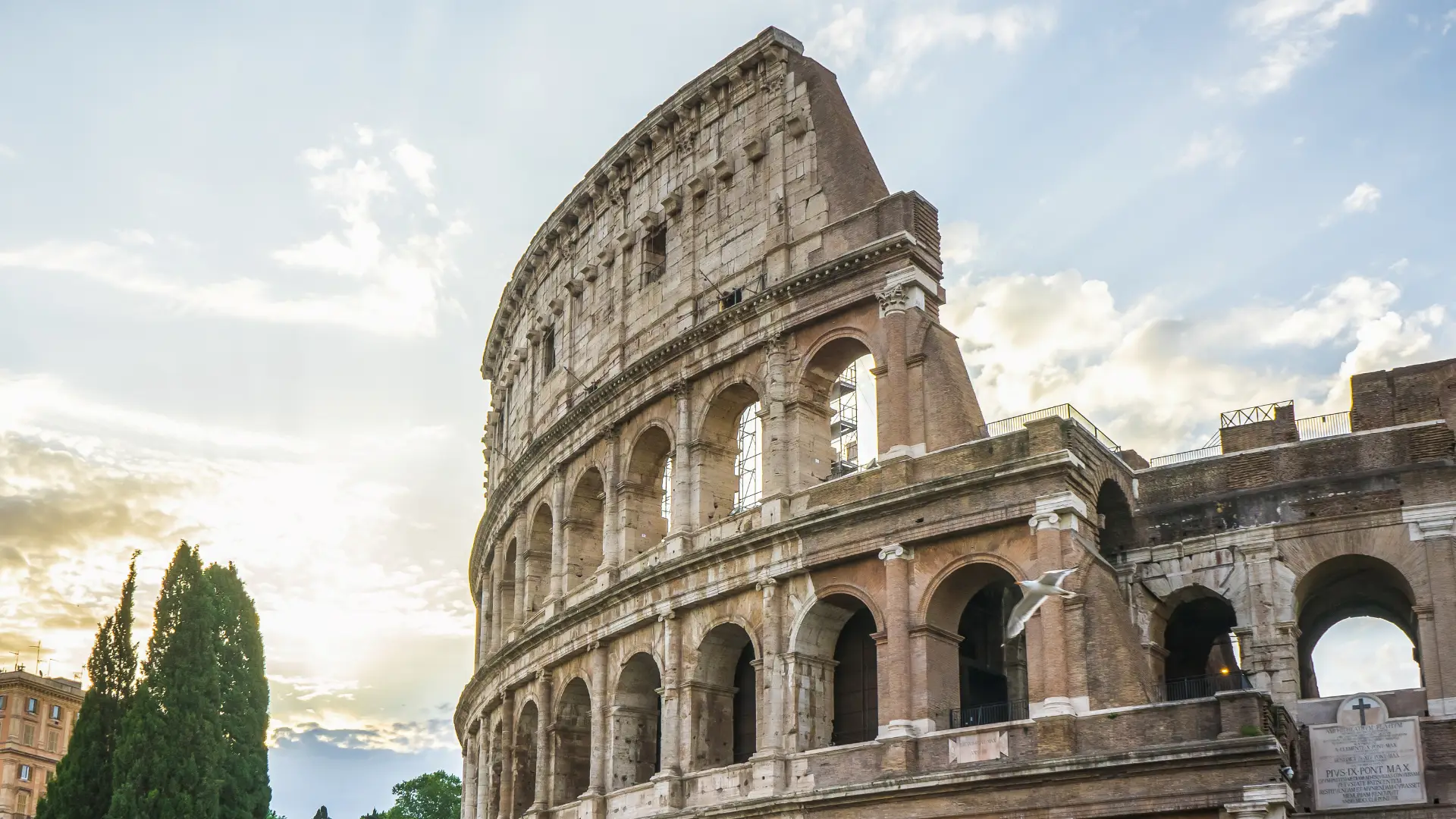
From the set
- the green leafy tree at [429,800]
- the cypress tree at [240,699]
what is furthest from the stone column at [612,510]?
the green leafy tree at [429,800]

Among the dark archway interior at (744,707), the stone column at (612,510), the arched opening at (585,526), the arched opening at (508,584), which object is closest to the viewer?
the dark archway interior at (744,707)

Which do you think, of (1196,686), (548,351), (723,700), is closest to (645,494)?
(723,700)

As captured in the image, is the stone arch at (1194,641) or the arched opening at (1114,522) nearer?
the stone arch at (1194,641)

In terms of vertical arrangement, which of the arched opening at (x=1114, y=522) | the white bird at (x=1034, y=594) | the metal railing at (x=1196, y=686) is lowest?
the metal railing at (x=1196, y=686)

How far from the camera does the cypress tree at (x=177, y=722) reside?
33.4 m

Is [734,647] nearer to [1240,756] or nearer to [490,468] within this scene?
[1240,756]

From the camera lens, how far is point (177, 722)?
3425 centimetres

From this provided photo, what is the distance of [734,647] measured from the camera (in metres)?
26.9

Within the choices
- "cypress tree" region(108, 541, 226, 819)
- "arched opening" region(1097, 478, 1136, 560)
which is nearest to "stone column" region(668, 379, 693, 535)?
"arched opening" region(1097, 478, 1136, 560)

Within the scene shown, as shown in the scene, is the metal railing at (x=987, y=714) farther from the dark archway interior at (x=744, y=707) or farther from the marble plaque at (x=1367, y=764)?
the marble plaque at (x=1367, y=764)

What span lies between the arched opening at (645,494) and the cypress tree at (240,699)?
12.2 m

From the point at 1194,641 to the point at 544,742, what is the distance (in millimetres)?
12800

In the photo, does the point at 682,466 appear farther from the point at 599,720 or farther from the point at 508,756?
the point at 508,756

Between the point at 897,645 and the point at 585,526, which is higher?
the point at 585,526
